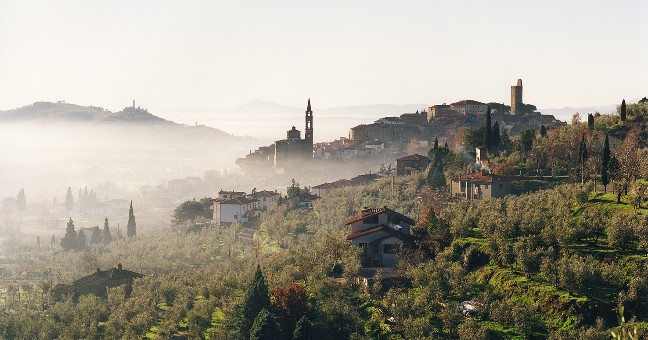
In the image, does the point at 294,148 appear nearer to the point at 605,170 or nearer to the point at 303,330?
the point at 605,170

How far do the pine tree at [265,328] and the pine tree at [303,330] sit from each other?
1.17m

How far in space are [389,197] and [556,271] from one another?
3795cm

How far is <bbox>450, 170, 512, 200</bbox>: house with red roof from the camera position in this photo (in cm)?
6166

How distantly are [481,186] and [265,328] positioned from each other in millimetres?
27683

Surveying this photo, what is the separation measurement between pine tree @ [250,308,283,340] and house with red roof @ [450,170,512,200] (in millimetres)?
25832

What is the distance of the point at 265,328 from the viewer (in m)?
41.1

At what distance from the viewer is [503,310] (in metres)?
36.6

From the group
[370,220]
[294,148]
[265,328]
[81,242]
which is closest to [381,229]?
[370,220]

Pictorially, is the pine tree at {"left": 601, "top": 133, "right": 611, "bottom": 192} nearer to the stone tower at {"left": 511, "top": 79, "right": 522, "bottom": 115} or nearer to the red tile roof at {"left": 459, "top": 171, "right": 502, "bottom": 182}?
the red tile roof at {"left": 459, "top": 171, "right": 502, "bottom": 182}

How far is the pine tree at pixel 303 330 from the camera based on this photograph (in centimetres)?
Result: 4075

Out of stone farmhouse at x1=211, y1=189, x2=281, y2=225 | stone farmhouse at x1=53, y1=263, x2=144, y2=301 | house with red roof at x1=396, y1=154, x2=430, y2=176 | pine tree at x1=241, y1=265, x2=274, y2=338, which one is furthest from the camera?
stone farmhouse at x1=211, y1=189, x2=281, y2=225

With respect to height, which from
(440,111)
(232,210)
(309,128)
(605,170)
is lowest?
(232,210)

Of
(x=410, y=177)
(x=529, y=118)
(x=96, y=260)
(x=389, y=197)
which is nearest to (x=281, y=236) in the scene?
(x=389, y=197)

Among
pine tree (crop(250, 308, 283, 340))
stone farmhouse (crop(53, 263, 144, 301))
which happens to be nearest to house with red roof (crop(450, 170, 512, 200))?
pine tree (crop(250, 308, 283, 340))
